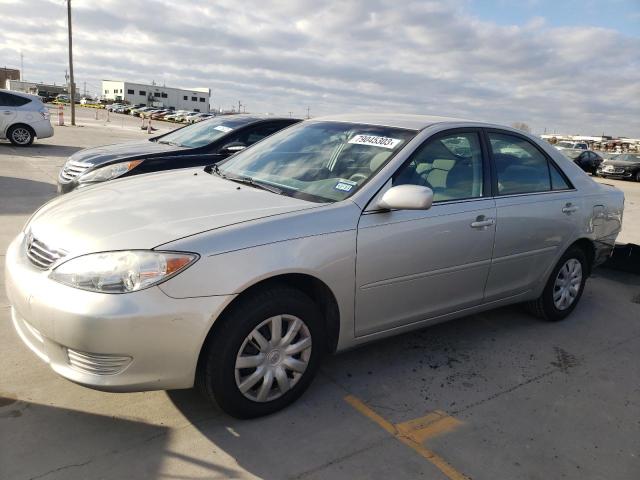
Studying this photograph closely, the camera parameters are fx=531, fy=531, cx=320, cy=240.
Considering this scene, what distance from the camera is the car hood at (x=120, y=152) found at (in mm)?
6324

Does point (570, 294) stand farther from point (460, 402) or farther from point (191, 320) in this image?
point (191, 320)

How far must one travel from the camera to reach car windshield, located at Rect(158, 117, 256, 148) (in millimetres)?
6883

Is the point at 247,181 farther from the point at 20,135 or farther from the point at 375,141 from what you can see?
the point at 20,135

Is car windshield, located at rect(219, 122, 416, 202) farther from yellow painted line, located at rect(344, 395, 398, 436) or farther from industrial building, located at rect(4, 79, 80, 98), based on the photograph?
industrial building, located at rect(4, 79, 80, 98)

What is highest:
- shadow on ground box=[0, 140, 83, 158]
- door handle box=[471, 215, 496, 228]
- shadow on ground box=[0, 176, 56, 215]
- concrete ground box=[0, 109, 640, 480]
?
door handle box=[471, 215, 496, 228]

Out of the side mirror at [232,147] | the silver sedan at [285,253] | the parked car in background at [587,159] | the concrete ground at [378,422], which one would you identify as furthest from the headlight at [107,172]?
the parked car in background at [587,159]

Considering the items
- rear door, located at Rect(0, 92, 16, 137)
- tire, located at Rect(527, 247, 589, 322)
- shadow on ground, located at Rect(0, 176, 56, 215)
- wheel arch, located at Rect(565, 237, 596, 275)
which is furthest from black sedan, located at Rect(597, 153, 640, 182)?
rear door, located at Rect(0, 92, 16, 137)

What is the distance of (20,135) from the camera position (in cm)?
1480

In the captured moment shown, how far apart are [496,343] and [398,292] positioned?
1303 mm

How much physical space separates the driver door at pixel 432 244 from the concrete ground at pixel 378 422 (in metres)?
0.42

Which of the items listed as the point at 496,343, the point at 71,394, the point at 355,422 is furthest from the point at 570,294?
the point at 71,394

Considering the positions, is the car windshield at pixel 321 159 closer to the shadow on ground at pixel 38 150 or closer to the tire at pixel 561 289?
the tire at pixel 561 289

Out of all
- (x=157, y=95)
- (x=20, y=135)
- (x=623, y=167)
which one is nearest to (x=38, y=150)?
(x=20, y=135)

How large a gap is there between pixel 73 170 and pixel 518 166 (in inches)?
199
